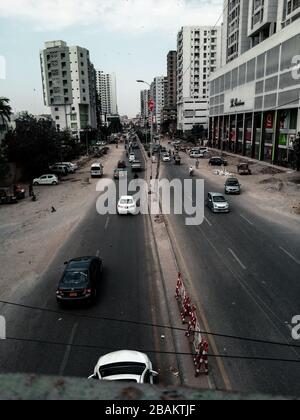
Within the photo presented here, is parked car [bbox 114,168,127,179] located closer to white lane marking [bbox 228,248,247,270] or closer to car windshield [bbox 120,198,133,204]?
car windshield [bbox 120,198,133,204]

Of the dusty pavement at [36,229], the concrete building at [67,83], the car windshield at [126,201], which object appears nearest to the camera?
the dusty pavement at [36,229]

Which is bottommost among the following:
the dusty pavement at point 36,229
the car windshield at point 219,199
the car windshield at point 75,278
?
the dusty pavement at point 36,229

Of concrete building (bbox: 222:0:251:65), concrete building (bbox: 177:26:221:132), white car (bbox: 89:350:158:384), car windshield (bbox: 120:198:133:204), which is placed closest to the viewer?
white car (bbox: 89:350:158:384)

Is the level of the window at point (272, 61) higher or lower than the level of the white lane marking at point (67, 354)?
higher

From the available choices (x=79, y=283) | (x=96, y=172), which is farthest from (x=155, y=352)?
(x=96, y=172)

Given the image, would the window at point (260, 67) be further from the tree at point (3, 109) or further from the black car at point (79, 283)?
the black car at point (79, 283)

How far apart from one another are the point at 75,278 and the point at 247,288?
25.0ft

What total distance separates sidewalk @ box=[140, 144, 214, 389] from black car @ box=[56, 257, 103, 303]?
3192 mm

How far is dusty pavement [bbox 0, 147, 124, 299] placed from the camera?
60.6ft

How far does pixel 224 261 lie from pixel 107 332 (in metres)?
8.52

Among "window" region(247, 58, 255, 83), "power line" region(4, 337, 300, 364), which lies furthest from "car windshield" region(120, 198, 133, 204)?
"window" region(247, 58, 255, 83)

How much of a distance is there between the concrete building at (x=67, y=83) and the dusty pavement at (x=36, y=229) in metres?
84.6

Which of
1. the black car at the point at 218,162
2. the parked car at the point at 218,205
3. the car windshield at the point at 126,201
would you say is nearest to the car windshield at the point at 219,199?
the parked car at the point at 218,205

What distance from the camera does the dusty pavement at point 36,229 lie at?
1847cm
